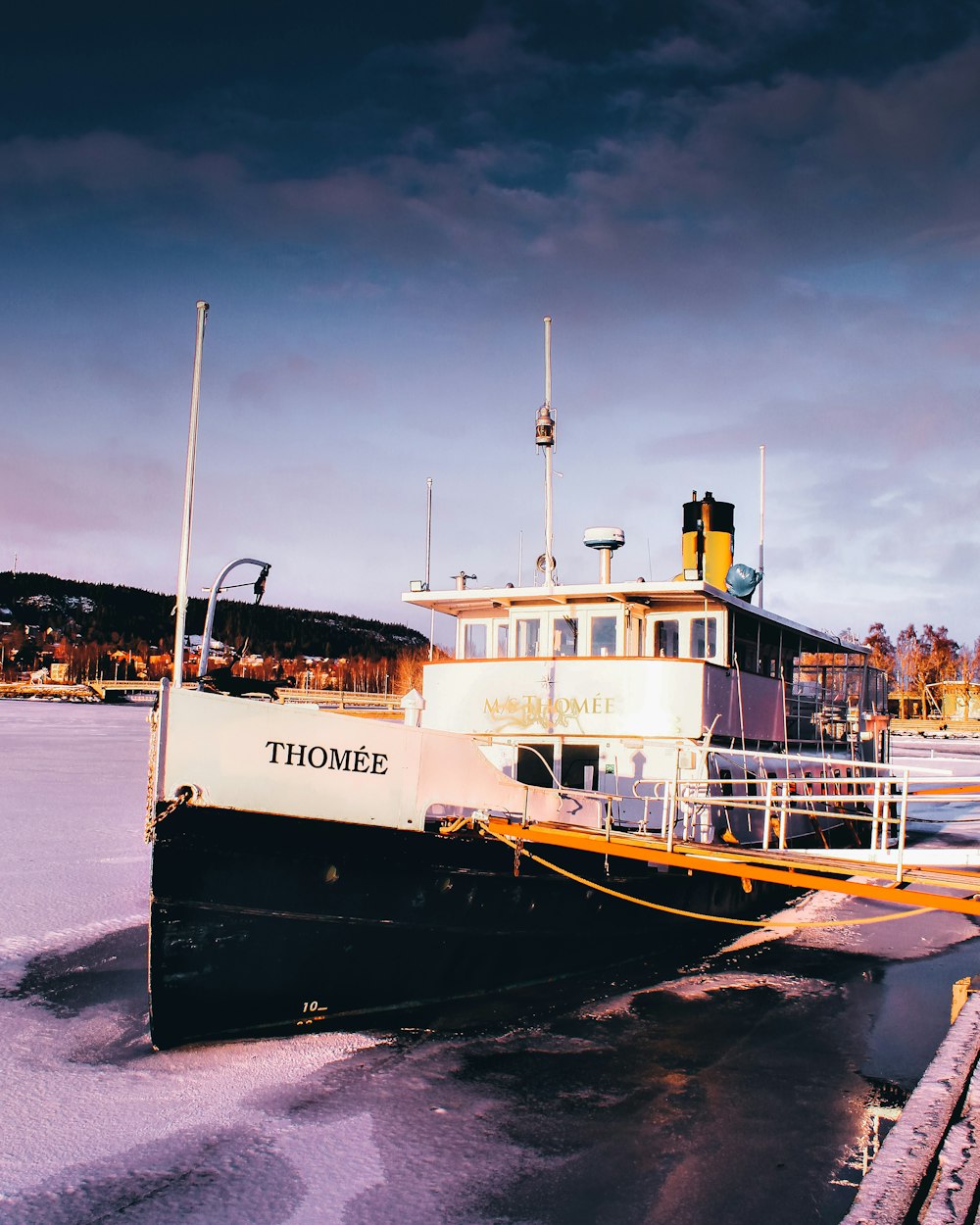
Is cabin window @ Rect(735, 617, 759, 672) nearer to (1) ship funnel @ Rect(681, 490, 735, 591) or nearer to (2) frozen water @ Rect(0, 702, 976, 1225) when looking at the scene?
(1) ship funnel @ Rect(681, 490, 735, 591)

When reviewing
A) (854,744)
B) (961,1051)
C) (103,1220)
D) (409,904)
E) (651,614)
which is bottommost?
(103,1220)

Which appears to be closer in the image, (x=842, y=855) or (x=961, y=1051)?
(x=961, y=1051)

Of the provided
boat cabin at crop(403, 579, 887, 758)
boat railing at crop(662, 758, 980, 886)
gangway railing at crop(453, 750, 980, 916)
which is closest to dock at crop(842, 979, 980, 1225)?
gangway railing at crop(453, 750, 980, 916)

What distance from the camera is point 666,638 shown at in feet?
45.0

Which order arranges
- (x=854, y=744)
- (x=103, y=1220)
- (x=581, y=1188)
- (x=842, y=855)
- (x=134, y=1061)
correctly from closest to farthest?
1. (x=103, y=1220)
2. (x=581, y=1188)
3. (x=134, y=1061)
4. (x=842, y=855)
5. (x=854, y=744)

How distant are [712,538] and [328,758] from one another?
10.0 metres

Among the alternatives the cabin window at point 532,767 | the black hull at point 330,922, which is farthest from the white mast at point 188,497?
the cabin window at point 532,767

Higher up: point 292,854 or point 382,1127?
point 292,854

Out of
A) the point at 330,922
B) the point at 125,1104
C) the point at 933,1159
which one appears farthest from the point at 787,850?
the point at 125,1104

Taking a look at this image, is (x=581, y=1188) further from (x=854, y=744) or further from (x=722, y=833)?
(x=854, y=744)

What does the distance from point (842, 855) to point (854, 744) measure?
31.0 feet

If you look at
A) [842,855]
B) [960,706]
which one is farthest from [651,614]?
[960,706]

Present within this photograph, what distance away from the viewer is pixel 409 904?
379 inches

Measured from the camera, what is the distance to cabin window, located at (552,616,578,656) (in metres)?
13.7
